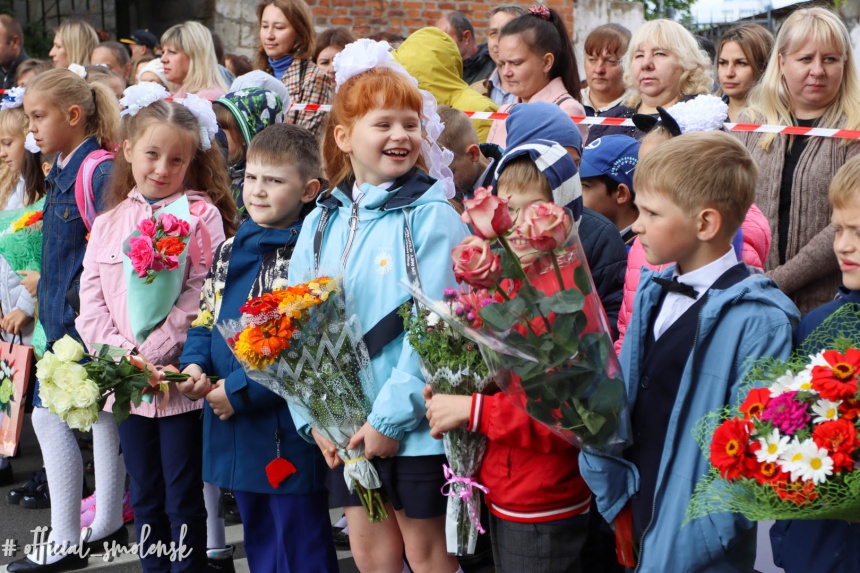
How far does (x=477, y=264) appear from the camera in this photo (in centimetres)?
244

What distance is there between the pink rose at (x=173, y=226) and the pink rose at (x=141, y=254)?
0.09 metres

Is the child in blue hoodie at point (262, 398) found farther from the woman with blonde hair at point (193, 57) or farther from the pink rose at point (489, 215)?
the woman with blonde hair at point (193, 57)

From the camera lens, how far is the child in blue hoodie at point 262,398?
3.76 m

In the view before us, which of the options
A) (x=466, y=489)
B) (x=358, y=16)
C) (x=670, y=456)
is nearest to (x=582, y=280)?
(x=670, y=456)

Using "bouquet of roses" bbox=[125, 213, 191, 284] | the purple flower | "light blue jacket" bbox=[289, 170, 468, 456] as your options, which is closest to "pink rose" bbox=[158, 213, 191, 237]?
"bouquet of roses" bbox=[125, 213, 191, 284]

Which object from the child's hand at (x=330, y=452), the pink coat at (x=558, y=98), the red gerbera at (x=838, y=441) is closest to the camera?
the red gerbera at (x=838, y=441)

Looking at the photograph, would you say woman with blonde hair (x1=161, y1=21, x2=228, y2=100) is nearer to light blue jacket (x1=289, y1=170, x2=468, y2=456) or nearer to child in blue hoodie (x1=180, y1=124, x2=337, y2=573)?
child in blue hoodie (x1=180, y1=124, x2=337, y2=573)

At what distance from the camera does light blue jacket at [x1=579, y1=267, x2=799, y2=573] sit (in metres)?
2.59

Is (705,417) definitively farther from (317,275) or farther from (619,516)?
(317,275)

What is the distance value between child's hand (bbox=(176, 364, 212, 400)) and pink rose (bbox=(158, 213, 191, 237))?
66 cm

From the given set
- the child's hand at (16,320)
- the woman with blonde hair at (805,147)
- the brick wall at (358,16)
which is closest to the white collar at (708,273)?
the woman with blonde hair at (805,147)

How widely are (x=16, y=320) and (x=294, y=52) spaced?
273 cm

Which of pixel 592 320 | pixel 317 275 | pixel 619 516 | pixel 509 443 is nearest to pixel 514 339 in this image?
pixel 592 320

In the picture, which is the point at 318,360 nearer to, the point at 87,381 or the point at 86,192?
the point at 87,381
